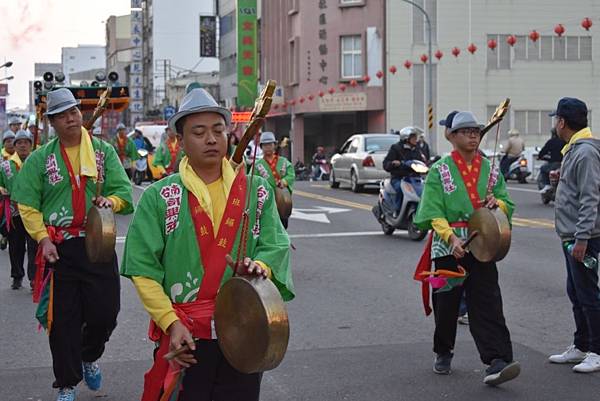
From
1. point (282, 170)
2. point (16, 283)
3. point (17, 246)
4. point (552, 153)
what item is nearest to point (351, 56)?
point (552, 153)

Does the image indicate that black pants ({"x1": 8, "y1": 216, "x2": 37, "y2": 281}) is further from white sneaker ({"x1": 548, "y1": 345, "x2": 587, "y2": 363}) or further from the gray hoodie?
the gray hoodie

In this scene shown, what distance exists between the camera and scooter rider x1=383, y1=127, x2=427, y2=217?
15922 millimetres

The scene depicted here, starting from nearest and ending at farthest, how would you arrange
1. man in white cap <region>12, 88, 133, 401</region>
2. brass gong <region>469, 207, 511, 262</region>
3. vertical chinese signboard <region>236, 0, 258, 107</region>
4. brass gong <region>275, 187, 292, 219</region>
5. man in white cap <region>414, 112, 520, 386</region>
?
man in white cap <region>12, 88, 133, 401</region> → brass gong <region>469, 207, 511, 262</region> → man in white cap <region>414, 112, 520, 386</region> → brass gong <region>275, 187, 292, 219</region> → vertical chinese signboard <region>236, 0, 258, 107</region>

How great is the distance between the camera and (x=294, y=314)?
952 centimetres

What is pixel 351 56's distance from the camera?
152ft

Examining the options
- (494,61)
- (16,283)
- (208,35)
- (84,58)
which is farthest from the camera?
(84,58)

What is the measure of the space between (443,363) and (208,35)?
6527 cm

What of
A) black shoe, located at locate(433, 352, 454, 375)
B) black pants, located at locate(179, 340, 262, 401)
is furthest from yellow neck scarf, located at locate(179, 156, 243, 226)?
black shoe, located at locate(433, 352, 454, 375)

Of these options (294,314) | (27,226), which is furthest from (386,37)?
(27,226)

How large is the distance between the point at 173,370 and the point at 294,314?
540cm

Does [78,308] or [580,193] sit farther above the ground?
[580,193]

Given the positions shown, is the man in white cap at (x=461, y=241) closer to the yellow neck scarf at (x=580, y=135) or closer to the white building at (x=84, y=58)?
the yellow neck scarf at (x=580, y=135)

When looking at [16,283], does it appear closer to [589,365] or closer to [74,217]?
[74,217]

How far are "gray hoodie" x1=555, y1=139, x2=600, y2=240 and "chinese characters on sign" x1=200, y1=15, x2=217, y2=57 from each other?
64.5 meters
